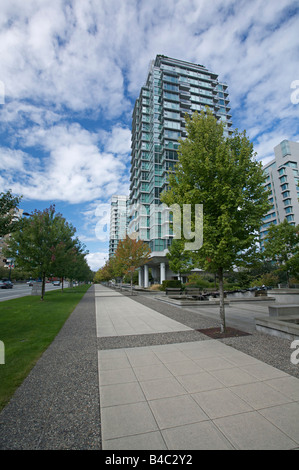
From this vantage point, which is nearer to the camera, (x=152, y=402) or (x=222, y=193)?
(x=152, y=402)

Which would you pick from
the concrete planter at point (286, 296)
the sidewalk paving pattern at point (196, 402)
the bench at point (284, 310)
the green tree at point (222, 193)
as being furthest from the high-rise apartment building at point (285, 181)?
the sidewalk paving pattern at point (196, 402)

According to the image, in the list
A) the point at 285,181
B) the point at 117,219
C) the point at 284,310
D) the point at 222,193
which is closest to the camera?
the point at 222,193

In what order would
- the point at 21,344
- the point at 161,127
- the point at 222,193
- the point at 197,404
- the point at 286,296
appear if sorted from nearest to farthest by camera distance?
the point at 197,404, the point at 21,344, the point at 222,193, the point at 286,296, the point at 161,127

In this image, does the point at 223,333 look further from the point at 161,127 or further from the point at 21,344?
the point at 161,127

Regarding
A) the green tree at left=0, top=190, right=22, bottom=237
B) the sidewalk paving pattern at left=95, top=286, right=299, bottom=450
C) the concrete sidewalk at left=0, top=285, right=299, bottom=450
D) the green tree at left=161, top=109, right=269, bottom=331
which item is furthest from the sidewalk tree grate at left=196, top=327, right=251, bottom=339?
the green tree at left=0, top=190, right=22, bottom=237

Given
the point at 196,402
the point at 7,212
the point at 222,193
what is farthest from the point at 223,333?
A: the point at 7,212

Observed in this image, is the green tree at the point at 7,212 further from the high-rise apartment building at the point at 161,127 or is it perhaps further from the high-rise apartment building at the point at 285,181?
the high-rise apartment building at the point at 285,181

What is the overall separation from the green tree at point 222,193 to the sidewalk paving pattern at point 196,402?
3.25 metres

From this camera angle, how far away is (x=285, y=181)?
73.4m

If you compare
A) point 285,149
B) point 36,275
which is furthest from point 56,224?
point 285,149

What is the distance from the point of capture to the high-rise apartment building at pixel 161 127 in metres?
47.8

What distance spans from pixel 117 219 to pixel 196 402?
142464 millimetres
